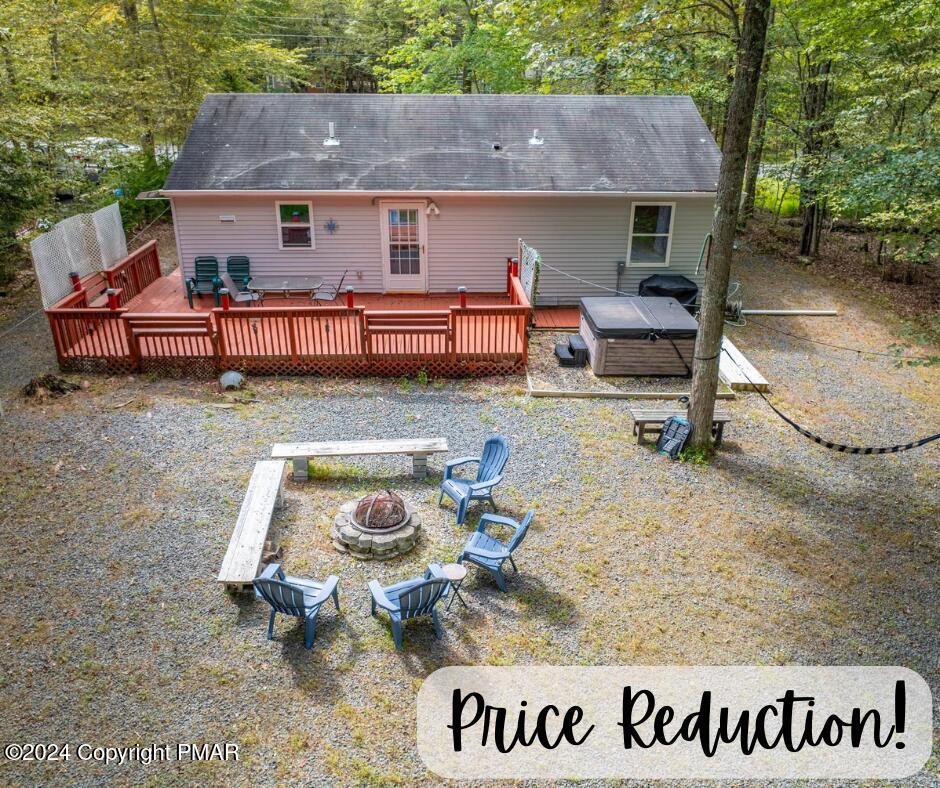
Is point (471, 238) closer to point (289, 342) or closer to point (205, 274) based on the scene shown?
point (289, 342)

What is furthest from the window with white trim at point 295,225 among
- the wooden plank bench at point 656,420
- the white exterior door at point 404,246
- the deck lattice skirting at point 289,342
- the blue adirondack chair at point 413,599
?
the blue adirondack chair at point 413,599

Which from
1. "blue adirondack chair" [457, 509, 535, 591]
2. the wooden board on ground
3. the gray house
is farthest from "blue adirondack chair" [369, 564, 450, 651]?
the gray house

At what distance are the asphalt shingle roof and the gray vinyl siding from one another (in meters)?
0.39

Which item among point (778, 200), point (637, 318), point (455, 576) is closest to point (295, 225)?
point (637, 318)

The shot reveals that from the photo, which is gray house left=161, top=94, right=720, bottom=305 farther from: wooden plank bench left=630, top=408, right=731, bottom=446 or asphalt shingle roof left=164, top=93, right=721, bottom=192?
→ wooden plank bench left=630, top=408, right=731, bottom=446

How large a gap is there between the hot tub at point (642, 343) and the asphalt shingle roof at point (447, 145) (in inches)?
142

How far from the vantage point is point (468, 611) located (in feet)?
20.1

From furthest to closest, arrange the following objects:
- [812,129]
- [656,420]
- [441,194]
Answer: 1. [812,129]
2. [441,194]
3. [656,420]

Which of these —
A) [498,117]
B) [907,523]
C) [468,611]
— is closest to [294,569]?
[468,611]

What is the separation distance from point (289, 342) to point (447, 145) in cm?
598

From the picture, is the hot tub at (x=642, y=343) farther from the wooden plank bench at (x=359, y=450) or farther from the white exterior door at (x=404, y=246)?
the white exterior door at (x=404, y=246)

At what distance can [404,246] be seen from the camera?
46.1 feet

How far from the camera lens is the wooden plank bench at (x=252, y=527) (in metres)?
6.14

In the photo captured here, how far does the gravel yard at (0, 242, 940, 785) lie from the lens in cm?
505
